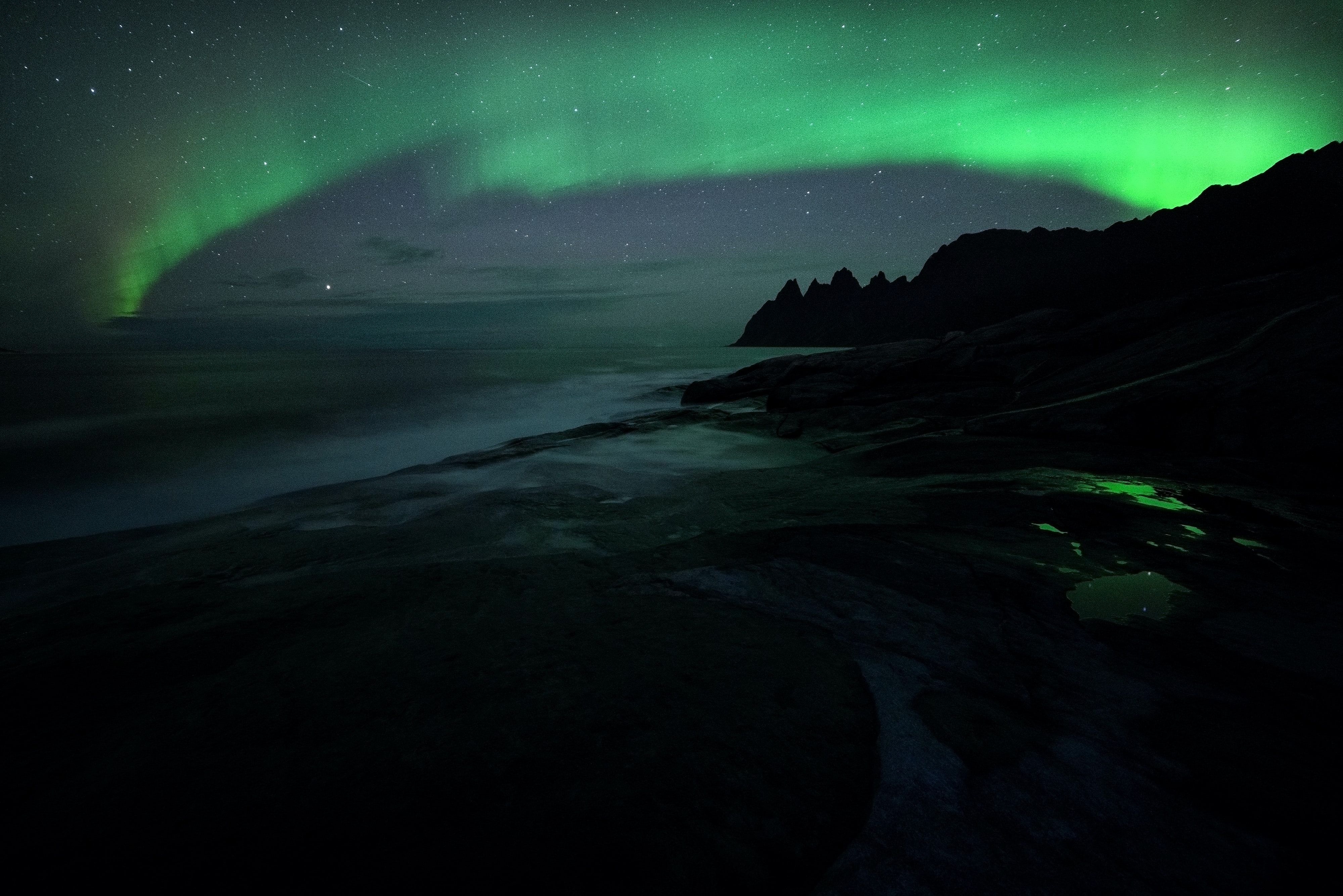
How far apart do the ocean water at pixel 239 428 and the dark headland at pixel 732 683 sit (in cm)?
513

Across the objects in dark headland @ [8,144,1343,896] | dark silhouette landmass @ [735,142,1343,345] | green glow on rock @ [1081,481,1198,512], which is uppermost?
dark silhouette landmass @ [735,142,1343,345]

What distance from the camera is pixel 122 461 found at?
51.5 ft

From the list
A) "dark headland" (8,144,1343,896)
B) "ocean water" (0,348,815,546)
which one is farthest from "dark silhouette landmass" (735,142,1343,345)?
"ocean water" (0,348,815,546)

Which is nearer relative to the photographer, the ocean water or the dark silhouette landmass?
the ocean water

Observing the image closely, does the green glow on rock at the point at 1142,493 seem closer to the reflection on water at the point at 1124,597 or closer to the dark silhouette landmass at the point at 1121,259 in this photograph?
the reflection on water at the point at 1124,597

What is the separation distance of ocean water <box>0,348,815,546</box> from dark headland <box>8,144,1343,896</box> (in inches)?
202

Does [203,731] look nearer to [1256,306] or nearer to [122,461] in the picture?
[1256,306]

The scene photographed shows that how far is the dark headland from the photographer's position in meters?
2.04

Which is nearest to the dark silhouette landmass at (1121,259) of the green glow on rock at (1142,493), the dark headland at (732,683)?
the green glow on rock at (1142,493)

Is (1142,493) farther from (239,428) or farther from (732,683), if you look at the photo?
(239,428)

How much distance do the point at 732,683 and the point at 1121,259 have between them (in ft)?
431

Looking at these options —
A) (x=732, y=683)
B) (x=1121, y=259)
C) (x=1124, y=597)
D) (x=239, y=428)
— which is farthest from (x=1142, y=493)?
(x=1121, y=259)

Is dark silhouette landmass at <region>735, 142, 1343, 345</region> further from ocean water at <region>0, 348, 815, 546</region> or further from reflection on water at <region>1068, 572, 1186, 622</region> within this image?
ocean water at <region>0, 348, 815, 546</region>

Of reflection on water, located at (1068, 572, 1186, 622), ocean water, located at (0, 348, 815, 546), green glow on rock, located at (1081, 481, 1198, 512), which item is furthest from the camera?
ocean water, located at (0, 348, 815, 546)
